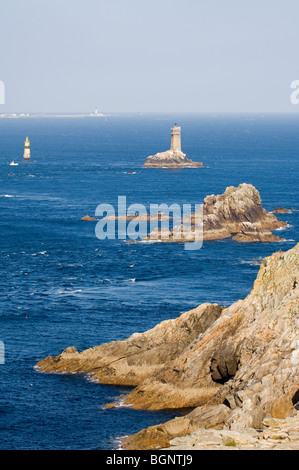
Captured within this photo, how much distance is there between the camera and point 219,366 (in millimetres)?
57156

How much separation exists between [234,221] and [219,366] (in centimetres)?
6402

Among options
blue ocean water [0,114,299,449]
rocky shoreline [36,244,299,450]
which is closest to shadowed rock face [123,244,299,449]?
rocky shoreline [36,244,299,450]

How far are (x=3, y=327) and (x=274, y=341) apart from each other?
95.1 ft

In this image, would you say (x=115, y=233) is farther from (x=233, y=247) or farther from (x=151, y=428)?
(x=151, y=428)

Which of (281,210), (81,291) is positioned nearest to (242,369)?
(81,291)

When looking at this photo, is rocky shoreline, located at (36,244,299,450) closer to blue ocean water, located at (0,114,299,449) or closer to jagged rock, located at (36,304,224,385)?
jagged rock, located at (36,304,224,385)

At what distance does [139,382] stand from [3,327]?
1758 centimetres

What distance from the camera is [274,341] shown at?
5375 cm

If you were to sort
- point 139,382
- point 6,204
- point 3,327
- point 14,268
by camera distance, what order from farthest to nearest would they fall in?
point 6,204, point 14,268, point 3,327, point 139,382

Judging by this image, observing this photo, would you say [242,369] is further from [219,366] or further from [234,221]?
[234,221]
